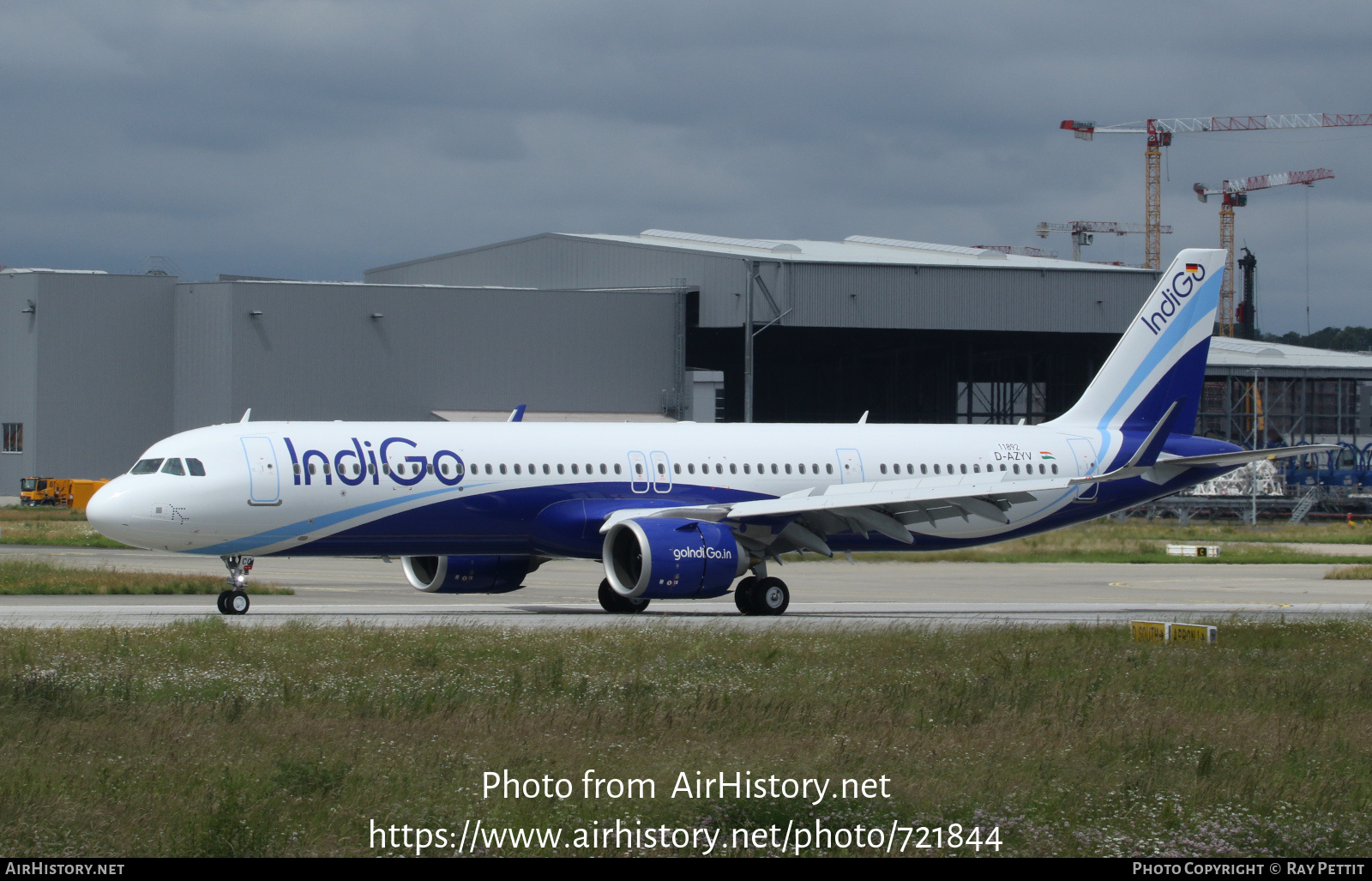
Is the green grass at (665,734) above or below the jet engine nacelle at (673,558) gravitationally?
below

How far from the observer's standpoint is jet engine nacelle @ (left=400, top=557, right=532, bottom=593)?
32125 mm

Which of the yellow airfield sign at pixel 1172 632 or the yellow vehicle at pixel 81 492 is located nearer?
the yellow airfield sign at pixel 1172 632

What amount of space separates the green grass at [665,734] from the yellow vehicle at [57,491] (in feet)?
199

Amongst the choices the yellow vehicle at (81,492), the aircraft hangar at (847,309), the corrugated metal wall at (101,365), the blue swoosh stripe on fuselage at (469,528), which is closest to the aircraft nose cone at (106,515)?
the blue swoosh stripe on fuselage at (469,528)

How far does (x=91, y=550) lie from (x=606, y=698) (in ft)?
136

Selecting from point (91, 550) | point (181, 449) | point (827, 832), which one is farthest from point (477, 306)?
point (827, 832)

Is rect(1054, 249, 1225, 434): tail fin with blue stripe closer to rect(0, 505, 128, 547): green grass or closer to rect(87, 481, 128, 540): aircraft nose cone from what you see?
rect(87, 481, 128, 540): aircraft nose cone

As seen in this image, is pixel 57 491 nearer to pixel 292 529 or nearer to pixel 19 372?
pixel 19 372

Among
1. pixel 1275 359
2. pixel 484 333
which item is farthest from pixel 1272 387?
pixel 484 333

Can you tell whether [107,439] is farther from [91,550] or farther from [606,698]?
[606,698]

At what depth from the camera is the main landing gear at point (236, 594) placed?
28562 mm

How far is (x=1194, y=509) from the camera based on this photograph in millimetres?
90750

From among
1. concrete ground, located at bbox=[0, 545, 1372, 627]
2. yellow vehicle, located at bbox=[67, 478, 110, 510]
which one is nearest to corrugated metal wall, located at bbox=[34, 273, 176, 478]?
yellow vehicle, located at bbox=[67, 478, 110, 510]

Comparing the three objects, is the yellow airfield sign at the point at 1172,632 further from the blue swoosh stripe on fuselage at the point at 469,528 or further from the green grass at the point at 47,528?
the green grass at the point at 47,528
